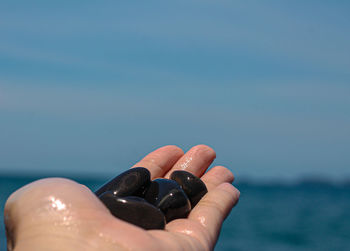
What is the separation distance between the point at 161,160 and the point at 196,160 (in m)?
0.34

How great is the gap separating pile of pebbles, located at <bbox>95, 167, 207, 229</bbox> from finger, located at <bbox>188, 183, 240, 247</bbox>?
151 millimetres

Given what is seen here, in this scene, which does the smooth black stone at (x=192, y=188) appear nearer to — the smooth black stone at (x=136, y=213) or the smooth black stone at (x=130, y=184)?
the smooth black stone at (x=130, y=184)

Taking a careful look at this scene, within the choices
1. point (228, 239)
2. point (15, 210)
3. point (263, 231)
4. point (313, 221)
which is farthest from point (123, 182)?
point (313, 221)

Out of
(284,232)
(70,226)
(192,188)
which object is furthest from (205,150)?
(284,232)

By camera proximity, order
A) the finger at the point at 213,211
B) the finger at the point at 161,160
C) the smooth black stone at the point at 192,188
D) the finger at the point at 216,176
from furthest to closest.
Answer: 1. the finger at the point at 161,160
2. the finger at the point at 216,176
3. the smooth black stone at the point at 192,188
4. the finger at the point at 213,211

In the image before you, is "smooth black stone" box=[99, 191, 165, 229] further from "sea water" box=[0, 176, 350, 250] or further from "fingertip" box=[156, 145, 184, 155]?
"sea water" box=[0, 176, 350, 250]

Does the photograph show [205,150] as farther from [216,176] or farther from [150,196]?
[150,196]

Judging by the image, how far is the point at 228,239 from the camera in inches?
689

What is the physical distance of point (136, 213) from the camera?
271 cm

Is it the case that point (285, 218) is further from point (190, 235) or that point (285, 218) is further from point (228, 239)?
point (190, 235)

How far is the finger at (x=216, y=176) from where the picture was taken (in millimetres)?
3987

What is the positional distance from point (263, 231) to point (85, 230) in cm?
1898

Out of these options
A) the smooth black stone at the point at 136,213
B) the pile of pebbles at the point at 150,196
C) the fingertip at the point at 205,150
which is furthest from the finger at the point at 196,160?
the smooth black stone at the point at 136,213

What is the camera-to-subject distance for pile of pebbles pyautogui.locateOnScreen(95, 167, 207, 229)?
271 centimetres
